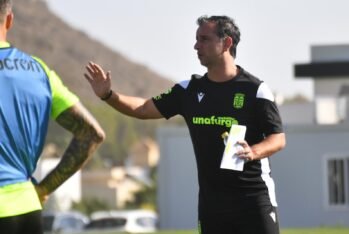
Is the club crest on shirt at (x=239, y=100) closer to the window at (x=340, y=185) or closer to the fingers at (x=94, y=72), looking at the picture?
the fingers at (x=94, y=72)

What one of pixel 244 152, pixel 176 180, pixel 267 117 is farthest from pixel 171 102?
pixel 176 180

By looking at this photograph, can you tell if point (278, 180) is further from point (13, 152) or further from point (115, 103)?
point (13, 152)

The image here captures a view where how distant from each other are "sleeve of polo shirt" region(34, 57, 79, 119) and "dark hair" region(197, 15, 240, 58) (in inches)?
93.6

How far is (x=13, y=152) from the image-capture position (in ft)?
19.6

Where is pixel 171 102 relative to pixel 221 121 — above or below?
above

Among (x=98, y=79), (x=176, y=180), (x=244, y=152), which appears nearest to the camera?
(x=244, y=152)

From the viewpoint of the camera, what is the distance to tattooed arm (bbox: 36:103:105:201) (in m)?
6.23

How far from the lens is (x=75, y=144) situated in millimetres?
6297

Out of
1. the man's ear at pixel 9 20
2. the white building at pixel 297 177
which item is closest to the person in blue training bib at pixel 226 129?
the man's ear at pixel 9 20

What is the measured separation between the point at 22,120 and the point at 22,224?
498mm

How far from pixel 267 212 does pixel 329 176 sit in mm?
31567

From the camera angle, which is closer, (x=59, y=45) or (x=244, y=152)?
(x=244, y=152)

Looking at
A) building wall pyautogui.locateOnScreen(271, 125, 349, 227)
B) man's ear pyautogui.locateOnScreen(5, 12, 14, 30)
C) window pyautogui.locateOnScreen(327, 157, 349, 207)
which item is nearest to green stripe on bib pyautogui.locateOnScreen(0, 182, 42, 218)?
man's ear pyautogui.locateOnScreen(5, 12, 14, 30)

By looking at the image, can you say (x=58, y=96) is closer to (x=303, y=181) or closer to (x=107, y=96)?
(x=107, y=96)
